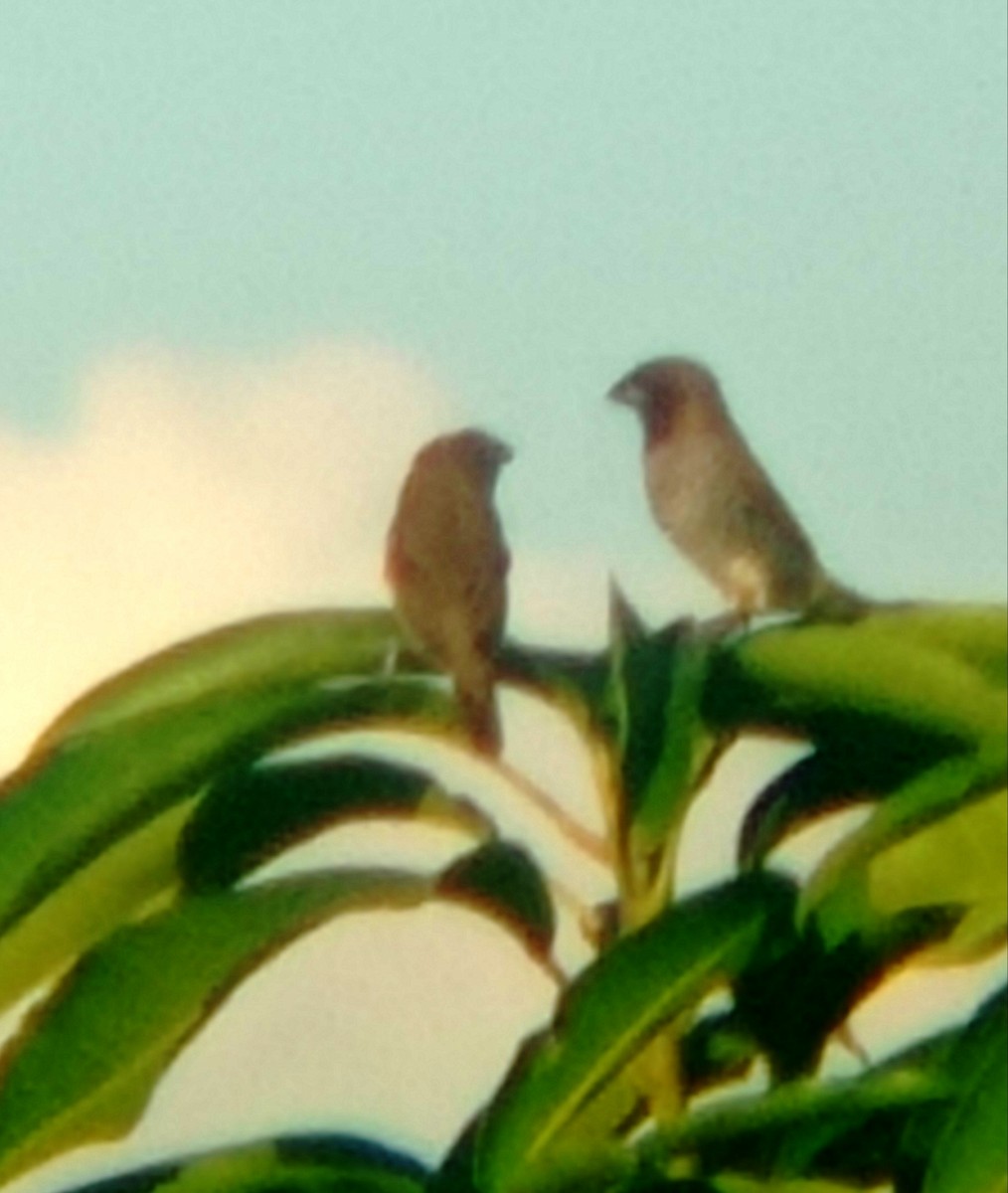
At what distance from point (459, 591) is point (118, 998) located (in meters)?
2.67

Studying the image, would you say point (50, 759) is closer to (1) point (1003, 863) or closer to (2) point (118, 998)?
(2) point (118, 998)

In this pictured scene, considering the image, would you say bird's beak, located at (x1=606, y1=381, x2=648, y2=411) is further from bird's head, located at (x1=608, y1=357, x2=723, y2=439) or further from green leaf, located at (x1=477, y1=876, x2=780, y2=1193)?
green leaf, located at (x1=477, y1=876, x2=780, y2=1193)

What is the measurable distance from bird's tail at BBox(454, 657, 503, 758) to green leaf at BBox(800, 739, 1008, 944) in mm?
204

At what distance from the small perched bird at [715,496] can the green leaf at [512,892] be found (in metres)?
4.22

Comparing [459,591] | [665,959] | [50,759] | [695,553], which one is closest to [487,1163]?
[665,959]

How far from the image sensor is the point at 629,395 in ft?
22.5

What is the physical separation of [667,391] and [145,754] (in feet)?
17.6

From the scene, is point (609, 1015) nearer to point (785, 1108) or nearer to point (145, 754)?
point (785, 1108)

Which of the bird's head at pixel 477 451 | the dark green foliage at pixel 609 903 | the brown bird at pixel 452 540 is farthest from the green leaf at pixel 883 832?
the bird's head at pixel 477 451

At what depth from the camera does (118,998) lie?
1.97 metres

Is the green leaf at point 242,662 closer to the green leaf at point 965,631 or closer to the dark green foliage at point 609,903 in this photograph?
the dark green foliage at point 609,903

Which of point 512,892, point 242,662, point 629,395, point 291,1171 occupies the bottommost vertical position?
point 629,395

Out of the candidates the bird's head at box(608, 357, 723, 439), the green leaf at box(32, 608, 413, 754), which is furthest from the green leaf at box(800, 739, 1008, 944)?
the bird's head at box(608, 357, 723, 439)

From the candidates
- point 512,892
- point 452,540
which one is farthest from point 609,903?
point 452,540
